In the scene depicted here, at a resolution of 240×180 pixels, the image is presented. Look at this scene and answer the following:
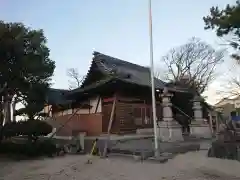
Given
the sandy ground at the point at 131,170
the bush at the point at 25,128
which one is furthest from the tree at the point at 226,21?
the bush at the point at 25,128

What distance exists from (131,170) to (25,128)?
7.99 m

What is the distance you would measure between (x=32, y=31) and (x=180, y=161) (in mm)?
11245

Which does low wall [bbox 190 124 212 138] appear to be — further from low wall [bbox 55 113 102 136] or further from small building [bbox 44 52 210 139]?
low wall [bbox 55 113 102 136]

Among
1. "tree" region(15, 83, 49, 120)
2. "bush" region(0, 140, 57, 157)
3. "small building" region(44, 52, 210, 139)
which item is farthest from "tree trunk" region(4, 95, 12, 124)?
"small building" region(44, 52, 210, 139)

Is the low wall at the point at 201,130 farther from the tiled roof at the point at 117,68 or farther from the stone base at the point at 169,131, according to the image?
the tiled roof at the point at 117,68

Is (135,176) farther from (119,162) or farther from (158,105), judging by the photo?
(158,105)

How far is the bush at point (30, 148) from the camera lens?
15320mm

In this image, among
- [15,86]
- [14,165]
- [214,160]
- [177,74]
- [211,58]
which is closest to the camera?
[214,160]

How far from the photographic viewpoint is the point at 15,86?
1506 centimetres

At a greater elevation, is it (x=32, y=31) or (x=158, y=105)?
(x=32, y=31)

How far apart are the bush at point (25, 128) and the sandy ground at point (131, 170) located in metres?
2.95

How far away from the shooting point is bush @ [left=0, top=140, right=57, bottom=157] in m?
15.3

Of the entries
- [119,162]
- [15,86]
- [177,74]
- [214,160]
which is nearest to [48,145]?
[15,86]

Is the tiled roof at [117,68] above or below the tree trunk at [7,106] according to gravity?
above
